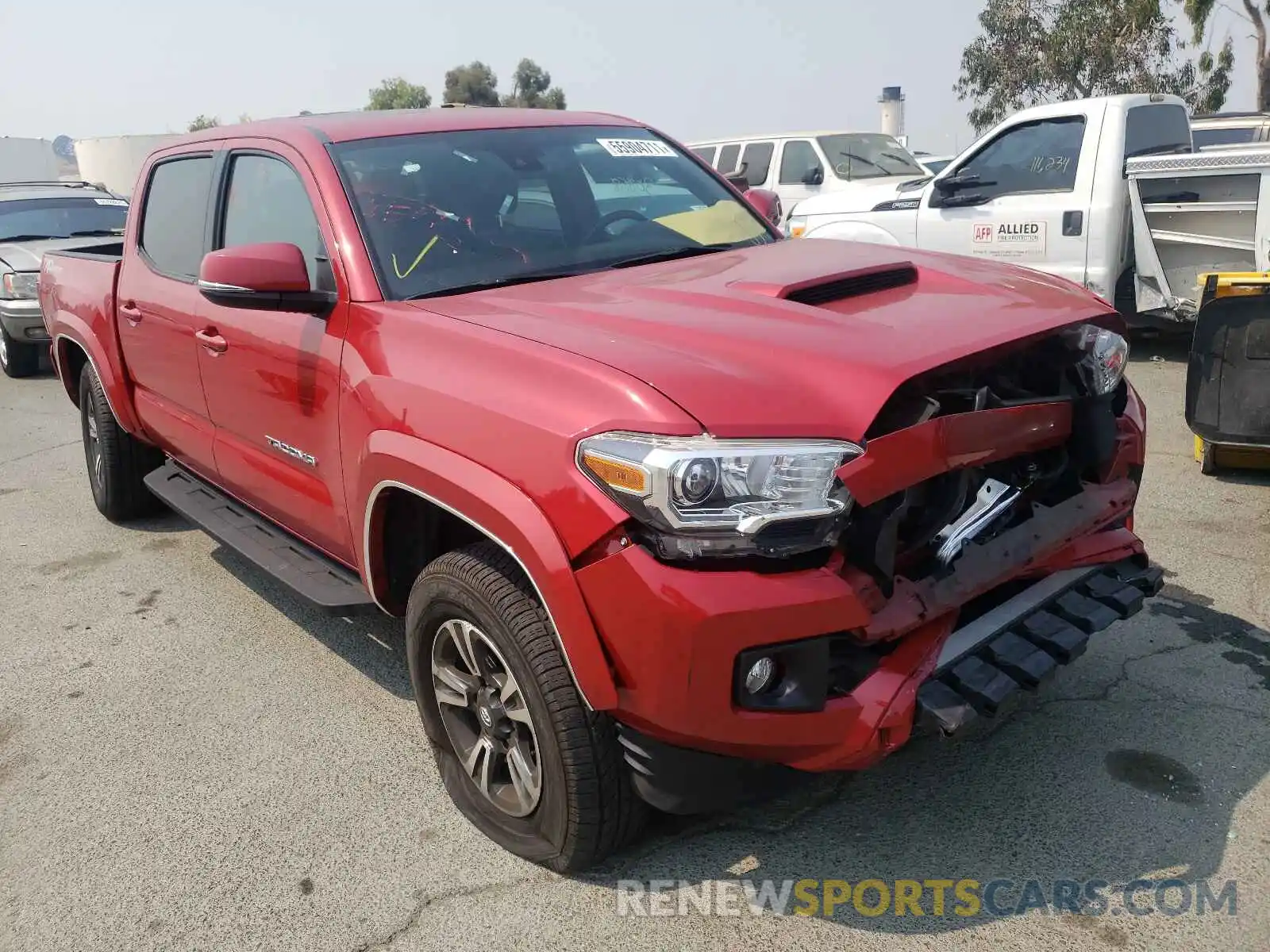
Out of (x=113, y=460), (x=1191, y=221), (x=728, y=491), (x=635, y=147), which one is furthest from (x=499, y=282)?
(x=1191, y=221)

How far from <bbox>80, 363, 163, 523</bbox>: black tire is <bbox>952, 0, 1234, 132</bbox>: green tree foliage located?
22.2m

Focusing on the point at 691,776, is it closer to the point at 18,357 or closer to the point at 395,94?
the point at 18,357

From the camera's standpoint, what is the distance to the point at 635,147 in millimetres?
4062

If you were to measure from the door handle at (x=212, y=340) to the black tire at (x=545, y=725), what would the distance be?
4.74 ft

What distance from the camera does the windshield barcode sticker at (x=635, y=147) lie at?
13.0 feet

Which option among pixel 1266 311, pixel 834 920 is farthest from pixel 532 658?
pixel 1266 311

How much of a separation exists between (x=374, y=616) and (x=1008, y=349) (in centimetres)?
277

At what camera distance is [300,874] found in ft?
8.96

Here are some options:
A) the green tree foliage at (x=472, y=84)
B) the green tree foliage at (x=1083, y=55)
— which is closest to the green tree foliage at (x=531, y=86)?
the green tree foliage at (x=472, y=84)

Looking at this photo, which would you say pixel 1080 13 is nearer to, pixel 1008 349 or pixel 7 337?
pixel 7 337

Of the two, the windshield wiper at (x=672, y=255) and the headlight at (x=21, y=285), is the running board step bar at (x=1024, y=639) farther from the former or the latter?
the headlight at (x=21, y=285)

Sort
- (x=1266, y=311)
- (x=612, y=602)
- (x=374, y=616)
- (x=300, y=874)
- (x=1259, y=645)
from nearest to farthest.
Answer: (x=612, y=602) < (x=300, y=874) < (x=1259, y=645) < (x=374, y=616) < (x=1266, y=311)

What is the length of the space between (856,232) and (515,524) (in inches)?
291

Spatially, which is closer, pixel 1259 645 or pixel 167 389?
pixel 1259 645
